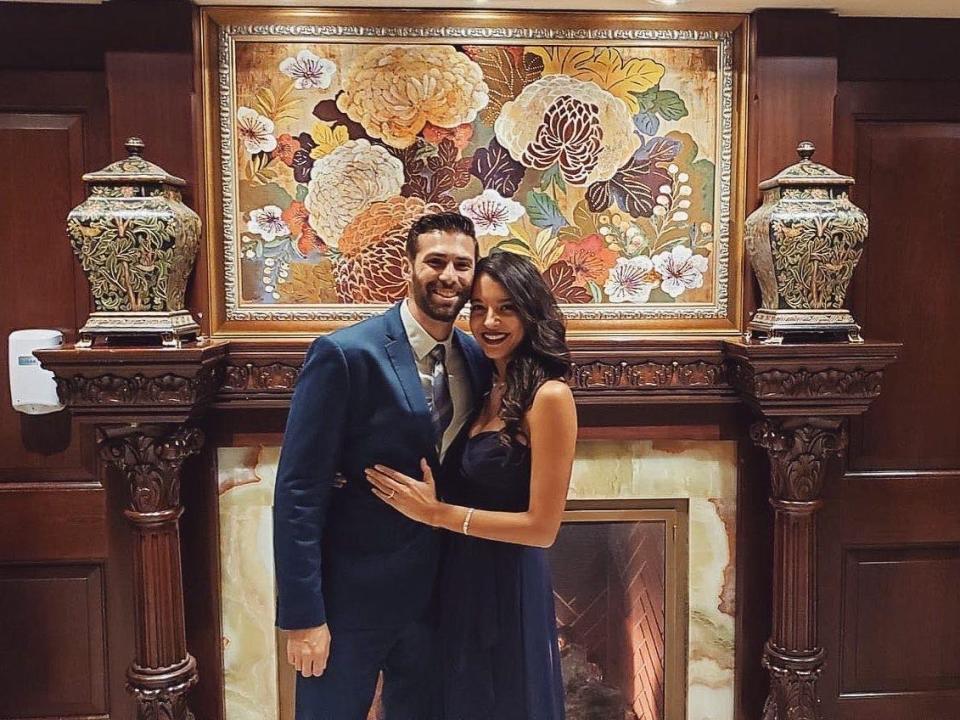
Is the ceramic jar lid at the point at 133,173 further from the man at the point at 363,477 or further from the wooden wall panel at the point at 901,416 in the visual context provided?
the wooden wall panel at the point at 901,416

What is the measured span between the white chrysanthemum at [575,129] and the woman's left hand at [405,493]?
1107mm

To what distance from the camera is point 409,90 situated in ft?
7.91

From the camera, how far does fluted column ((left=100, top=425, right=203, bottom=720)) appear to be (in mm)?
2162

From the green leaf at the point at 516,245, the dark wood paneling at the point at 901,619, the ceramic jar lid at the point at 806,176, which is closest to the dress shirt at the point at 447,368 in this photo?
the green leaf at the point at 516,245

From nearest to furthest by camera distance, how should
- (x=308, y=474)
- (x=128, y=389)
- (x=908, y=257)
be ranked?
(x=308, y=474), (x=128, y=389), (x=908, y=257)

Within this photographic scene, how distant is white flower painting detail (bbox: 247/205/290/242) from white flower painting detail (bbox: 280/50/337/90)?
36cm

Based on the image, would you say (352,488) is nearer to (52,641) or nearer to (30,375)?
(30,375)

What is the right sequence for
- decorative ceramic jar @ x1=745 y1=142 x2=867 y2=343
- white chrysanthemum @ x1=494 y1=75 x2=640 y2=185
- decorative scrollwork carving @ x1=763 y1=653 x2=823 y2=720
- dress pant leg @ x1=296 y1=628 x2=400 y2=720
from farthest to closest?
white chrysanthemum @ x1=494 y1=75 x2=640 y2=185 → decorative scrollwork carving @ x1=763 y1=653 x2=823 y2=720 → decorative ceramic jar @ x1=745 y1=142 x2=867 y2=343 → dress pant leg @ x1=296 y1=628 x2=400 y2=720

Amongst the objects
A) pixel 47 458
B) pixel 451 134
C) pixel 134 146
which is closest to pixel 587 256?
pixel 451 134

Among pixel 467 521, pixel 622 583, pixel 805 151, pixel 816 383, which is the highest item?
pixel 805 151

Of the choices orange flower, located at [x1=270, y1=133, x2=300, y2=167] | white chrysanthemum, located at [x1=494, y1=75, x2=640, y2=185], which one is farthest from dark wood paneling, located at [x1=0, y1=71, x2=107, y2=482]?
white chrysanthemum, located at [x1=494, y1=75, x2=640, y2=185]

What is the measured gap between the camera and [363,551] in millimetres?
1788

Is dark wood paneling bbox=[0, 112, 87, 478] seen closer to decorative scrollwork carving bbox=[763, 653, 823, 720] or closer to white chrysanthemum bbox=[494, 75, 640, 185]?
white chrysanthemum bbox=[494, 75, 640, 185]

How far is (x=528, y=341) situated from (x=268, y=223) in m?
1.02
